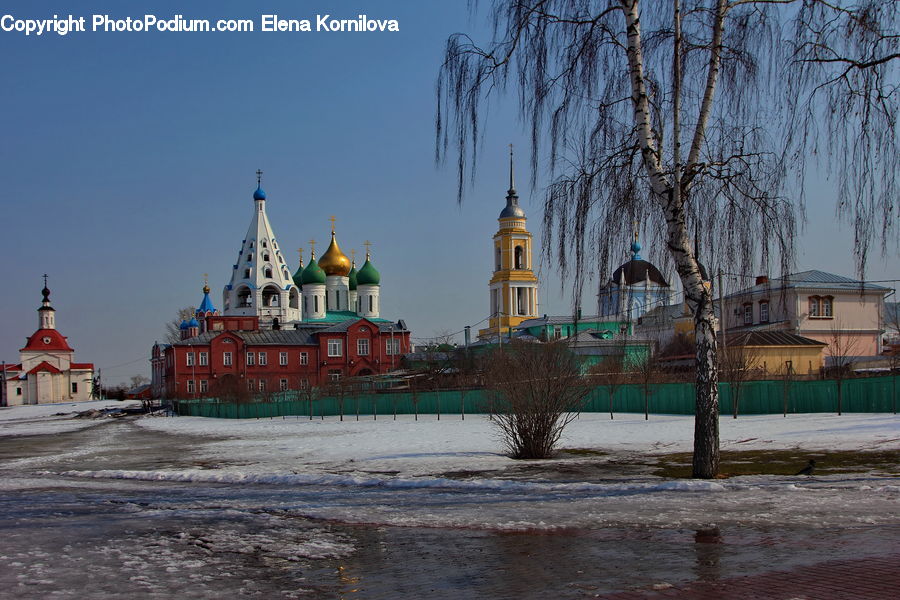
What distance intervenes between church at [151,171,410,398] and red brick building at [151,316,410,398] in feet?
0.30

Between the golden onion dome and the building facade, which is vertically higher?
the golden onion dome

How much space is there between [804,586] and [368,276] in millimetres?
93978

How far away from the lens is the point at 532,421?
18734 mm

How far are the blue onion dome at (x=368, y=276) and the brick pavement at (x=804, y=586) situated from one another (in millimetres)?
93373

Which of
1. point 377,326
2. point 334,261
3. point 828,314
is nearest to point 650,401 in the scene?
point 828,314

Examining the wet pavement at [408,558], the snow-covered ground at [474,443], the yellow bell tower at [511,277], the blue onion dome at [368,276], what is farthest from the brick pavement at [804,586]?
the blue onion dome at [368,276]

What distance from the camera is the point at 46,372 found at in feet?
366

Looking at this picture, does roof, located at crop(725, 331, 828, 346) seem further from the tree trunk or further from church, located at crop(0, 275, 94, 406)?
church, located at crop(0, 275, 94, 406)

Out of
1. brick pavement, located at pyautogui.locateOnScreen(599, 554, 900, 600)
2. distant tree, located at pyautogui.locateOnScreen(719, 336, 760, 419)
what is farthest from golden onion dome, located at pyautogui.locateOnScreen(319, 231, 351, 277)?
brick pavement, located at pyautogui.locateOnScreen(599, 554, 900, 600)

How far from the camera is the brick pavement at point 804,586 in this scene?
234 inches

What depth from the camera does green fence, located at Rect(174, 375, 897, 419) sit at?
104 feet

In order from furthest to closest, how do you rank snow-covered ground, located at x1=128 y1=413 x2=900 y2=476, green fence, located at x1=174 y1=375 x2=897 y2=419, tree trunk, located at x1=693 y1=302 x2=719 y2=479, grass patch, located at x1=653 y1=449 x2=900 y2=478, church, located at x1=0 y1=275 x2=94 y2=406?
1. church, located at x1=0 y1=275 x2=94 y2=406
2. green fence, located at x1=174 y1=375 x2=897 y2=419
3. snow-covered ground, located at x1=128 y1=413 x2=900 y2=476
4. grass patch, located at x1=653 y1=449 x2=900 y2=478
5. tree trunk, located at x1=693 y1=302 x2=719 y2=479

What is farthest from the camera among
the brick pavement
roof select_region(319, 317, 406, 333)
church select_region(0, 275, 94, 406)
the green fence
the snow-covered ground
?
church select_region(0, 275, 94, 406)

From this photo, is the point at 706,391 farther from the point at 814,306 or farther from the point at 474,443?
the point at 814,306
